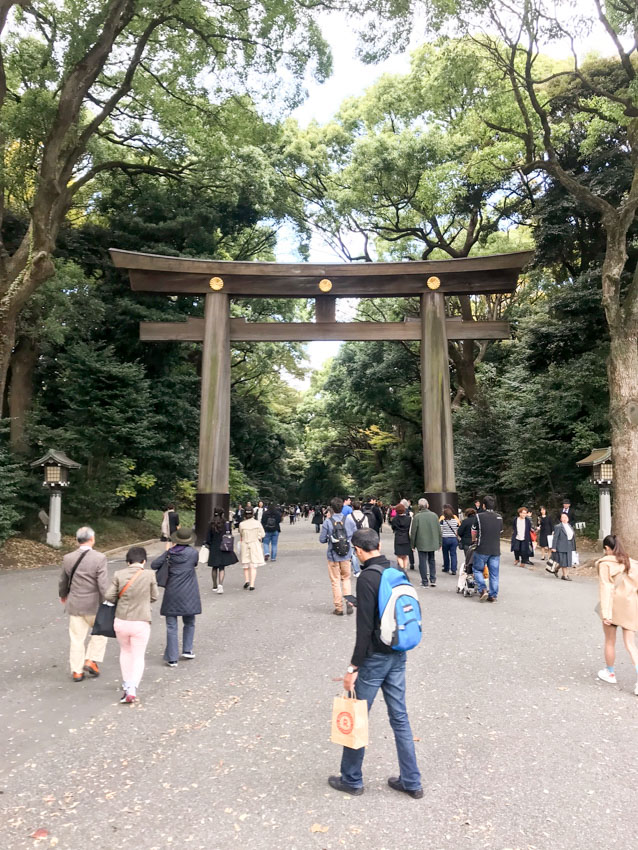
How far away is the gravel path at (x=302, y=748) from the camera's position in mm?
3287

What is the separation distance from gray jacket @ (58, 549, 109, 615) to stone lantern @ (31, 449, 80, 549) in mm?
10874

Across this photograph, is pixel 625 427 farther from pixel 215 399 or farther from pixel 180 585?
pixel 180 585

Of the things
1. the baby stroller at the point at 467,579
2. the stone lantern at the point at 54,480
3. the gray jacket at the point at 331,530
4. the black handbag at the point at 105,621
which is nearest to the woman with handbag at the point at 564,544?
the baby stroller at the point at 467,579

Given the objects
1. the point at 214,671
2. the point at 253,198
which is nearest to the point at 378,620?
the point at 214,671

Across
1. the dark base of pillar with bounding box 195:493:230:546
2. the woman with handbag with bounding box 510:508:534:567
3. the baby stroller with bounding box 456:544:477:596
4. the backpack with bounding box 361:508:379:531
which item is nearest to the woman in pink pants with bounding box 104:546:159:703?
the baby stroller with bounding box 456:544:477:596

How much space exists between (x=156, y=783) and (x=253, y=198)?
21.6m

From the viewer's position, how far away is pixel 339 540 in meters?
8.55

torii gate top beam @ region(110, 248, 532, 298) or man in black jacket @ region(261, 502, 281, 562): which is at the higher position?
torii gate top beam @ region(110, 248, 532, 298)

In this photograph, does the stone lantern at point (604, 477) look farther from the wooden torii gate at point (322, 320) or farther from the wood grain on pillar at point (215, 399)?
the wood grain on pillar at point (215, 399)

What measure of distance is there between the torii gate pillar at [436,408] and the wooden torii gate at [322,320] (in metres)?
0.03

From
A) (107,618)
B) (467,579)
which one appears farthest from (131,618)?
(467,579)

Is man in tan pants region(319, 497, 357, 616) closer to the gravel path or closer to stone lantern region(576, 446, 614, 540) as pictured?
the gravel path

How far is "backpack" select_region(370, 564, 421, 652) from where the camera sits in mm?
3525

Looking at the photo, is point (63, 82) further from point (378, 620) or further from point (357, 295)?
point (378, 620)
